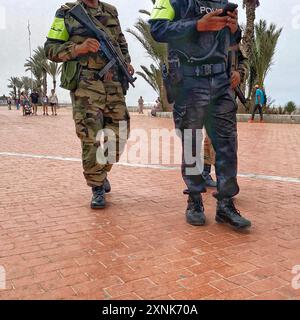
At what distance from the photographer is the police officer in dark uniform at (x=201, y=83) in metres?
3.22

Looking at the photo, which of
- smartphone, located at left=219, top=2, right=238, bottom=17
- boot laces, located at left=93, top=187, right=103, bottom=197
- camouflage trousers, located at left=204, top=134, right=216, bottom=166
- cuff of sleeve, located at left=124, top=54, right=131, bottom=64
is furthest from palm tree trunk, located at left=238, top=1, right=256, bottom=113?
smartphone, located at left=219, top=2, right=238, bottom=17

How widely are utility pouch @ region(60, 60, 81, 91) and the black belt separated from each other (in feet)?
3.77

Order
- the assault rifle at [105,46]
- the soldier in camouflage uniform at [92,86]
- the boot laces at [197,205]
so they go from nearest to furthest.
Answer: the boot laces at [197,205], the assault rifle at [105,46], the soldier in camouflage uniform at [92,86]

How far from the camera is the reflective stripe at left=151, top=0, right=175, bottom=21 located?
3.23 metres

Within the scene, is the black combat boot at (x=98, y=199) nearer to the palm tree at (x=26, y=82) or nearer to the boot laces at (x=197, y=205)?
the boot laces at (x=197, y=205)

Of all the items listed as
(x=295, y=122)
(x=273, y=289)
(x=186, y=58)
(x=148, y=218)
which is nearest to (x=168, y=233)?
(x=148, y=218)

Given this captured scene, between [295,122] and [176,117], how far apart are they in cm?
1613

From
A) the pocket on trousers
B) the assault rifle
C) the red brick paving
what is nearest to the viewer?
the red brick paving

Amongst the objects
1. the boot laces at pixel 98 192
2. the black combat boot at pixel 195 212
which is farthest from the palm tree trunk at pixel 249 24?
the black combat boot at pixel 195 212

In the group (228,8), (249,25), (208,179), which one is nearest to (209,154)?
(208,179)

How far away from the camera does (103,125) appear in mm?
4156

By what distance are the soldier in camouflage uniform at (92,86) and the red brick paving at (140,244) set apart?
49 cm

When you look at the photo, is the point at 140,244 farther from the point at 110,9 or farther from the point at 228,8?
the point at 110,9

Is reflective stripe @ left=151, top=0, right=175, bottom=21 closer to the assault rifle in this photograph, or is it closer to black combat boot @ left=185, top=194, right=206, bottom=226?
the assault rifle
